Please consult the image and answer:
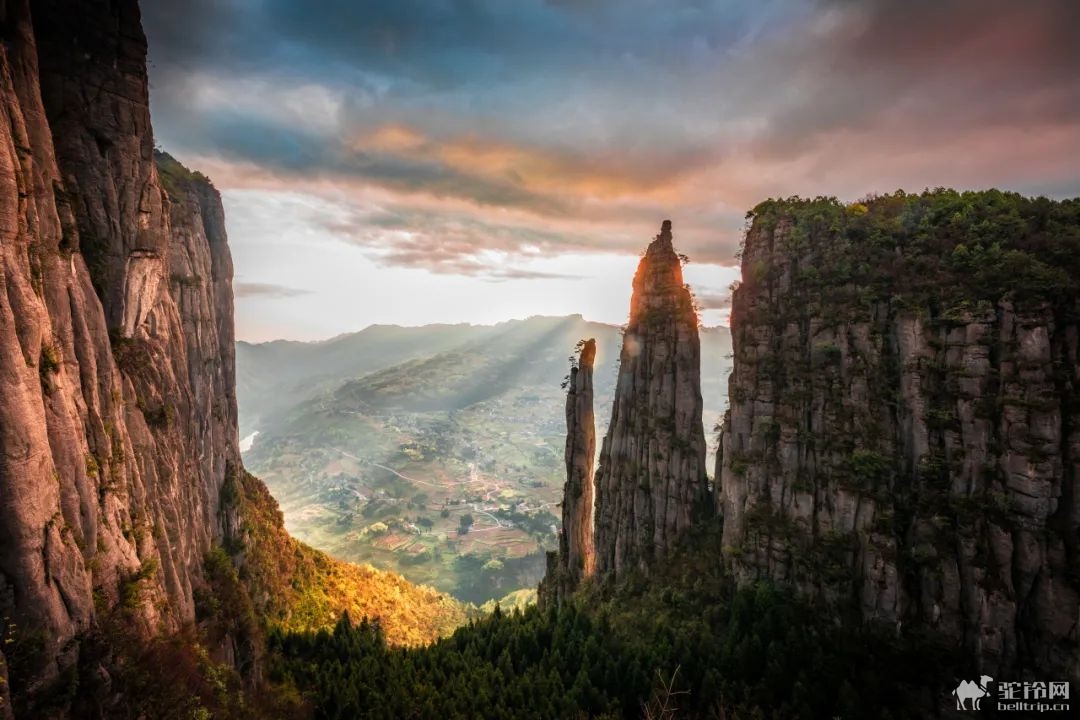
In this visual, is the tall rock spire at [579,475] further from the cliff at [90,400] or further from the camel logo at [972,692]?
the camel logo at [972,692]

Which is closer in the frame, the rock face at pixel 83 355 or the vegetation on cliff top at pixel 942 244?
the rock face at pixel 83 355

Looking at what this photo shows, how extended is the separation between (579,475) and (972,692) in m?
59.3

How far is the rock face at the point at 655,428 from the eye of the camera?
6894 centimetres

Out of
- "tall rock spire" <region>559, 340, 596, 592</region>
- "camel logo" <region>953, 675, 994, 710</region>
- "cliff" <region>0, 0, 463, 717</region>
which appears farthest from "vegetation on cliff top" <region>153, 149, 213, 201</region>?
"camel logo" <region>953, 675, 994, 710</region>

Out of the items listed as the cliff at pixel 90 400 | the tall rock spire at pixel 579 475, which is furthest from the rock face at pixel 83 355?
the tall rock spire at pixel 579 475

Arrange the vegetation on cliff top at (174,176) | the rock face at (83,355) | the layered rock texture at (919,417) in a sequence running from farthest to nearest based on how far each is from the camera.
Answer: the vegetation on cliff top at (174,176) < the layered rock texture at (919,417) < the rock face at (83,355)

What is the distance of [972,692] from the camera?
3778 centimetres

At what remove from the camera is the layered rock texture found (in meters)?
37.4

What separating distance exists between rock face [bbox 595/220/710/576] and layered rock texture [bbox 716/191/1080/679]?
1114 centimetres

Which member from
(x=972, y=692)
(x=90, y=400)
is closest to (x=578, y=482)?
(x=972, y=692)

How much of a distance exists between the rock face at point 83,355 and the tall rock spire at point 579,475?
59.3 m

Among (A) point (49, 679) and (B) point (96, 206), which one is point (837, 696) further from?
(B) point (96, 206)

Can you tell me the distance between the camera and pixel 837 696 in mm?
40688

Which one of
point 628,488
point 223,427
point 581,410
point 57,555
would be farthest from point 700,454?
point 223,427
